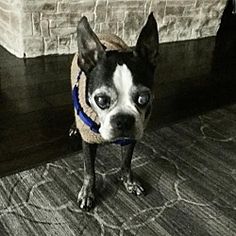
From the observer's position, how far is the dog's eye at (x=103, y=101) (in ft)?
3.43

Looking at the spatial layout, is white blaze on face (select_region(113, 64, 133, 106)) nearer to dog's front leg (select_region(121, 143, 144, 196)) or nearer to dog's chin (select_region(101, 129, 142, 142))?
dog's chin (select_region(101, 129, 142, 142))

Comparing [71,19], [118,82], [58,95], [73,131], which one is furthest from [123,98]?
[71,19]

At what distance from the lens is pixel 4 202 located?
126cm

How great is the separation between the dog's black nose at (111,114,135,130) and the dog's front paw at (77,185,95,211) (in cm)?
35

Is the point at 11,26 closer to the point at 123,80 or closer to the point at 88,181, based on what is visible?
the point at 88,181

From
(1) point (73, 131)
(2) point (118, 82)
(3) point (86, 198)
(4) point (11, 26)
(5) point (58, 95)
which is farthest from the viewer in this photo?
(4) point (11, 26)

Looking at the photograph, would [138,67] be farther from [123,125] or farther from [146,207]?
[146,207]

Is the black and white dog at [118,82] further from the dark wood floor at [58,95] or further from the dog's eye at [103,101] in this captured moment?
the dark wood floor at [58,95]

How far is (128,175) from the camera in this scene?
1.37m

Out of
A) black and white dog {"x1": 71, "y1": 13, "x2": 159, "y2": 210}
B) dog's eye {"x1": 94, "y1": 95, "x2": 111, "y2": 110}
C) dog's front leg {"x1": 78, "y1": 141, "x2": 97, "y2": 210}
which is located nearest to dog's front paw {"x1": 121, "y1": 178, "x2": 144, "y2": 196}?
dog's front leg {"x1": 78, "y1": 141, "x2": 97, "y2": 210}

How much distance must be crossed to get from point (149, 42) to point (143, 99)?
0.61 ft

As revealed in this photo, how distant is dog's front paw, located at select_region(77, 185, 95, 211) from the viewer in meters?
1.26

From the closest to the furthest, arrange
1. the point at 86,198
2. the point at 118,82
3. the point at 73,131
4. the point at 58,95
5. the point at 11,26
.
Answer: the point at 118,82 < the point at 86,198 < the point at 73,131 < the point at 58,95 < the point at 11,26

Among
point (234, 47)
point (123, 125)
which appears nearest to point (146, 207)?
point (123, 125)
